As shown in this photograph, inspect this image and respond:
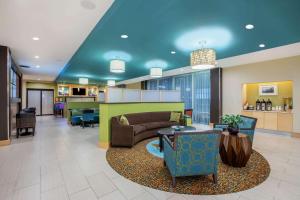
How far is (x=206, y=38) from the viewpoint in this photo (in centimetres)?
396

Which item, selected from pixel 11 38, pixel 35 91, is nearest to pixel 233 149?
pixel 11 38

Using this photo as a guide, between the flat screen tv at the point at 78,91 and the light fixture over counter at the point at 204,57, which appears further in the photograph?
the flat screen tv at the point at 78,91

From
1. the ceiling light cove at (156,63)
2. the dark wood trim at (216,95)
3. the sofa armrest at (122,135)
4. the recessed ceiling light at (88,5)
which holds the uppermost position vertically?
the ceiling light cove at (156,63)

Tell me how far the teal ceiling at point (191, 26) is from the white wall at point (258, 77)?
167 centimetres

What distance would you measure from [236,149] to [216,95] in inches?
186

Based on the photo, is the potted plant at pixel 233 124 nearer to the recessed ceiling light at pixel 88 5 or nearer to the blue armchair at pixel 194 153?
the blue armchair at pixel 194 153

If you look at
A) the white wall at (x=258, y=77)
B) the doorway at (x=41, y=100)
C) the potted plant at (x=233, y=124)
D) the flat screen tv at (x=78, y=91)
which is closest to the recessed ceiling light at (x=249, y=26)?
the potted plant at (x=233, y=124)

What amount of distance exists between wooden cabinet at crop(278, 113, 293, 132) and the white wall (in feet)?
0.45

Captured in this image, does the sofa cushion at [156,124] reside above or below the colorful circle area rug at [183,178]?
above

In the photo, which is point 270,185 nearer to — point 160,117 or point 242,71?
point 160,117

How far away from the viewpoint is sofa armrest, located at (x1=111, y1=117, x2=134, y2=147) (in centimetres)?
416

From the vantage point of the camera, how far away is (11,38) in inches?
158

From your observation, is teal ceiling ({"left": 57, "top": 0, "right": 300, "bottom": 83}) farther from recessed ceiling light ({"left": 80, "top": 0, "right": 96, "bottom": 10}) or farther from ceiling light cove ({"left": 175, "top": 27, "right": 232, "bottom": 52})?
recessed ceiling light ({"left": 80, "top": 0, "right": 96, "bottom": 10})

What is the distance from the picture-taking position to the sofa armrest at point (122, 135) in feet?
13.6
